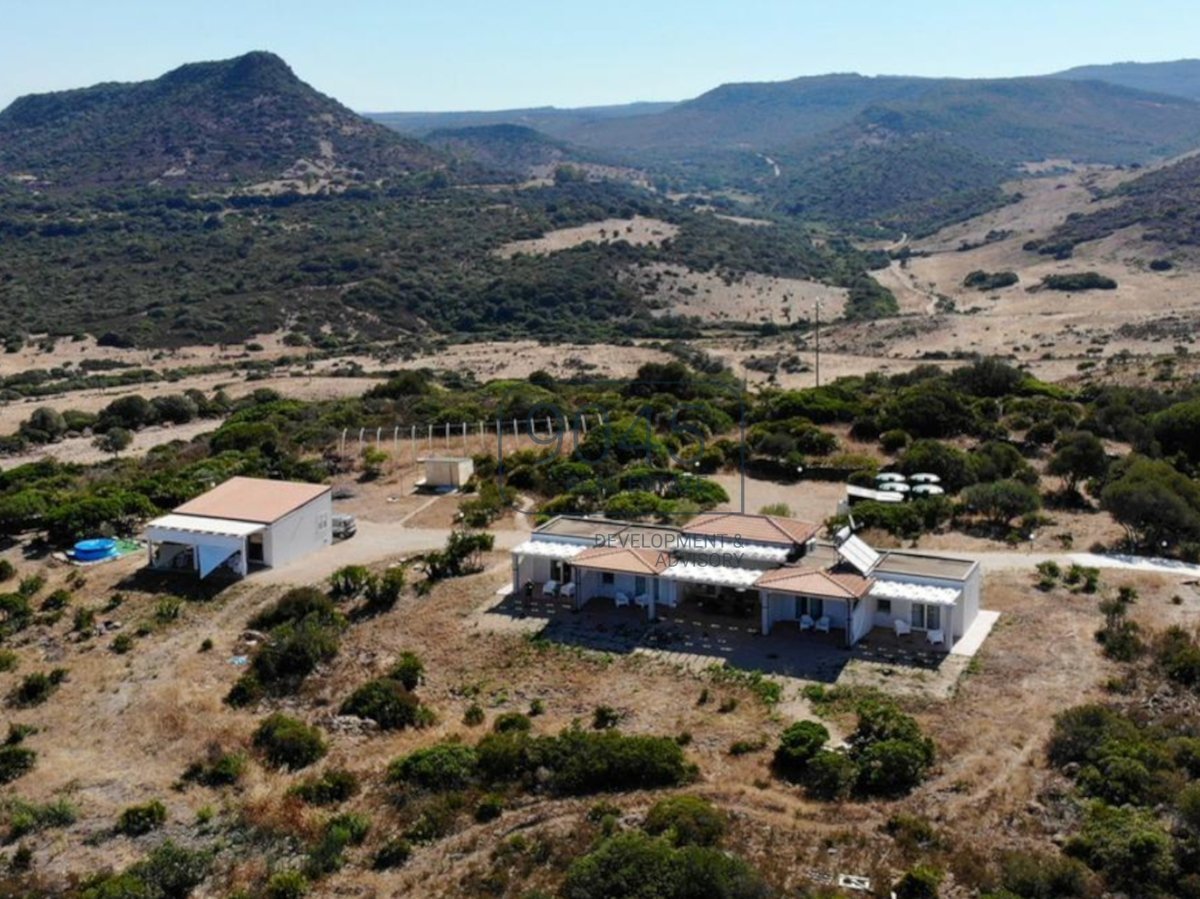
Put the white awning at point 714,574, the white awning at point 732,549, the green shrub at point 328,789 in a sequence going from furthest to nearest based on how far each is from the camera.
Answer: the white awning at point 732,549 < the white awning at point 714,574 < the green shrub at point 328,789

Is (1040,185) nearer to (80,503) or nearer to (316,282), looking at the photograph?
(316,282)

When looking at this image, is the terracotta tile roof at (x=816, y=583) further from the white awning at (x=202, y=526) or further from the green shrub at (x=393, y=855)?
the white awning at (x=202, y=526)

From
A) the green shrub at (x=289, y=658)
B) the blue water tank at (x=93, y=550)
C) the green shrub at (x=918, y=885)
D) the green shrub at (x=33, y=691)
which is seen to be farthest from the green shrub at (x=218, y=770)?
the blue water tank at (x=93, y=550)

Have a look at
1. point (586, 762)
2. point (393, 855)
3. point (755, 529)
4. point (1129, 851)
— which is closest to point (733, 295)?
point (755, 529)

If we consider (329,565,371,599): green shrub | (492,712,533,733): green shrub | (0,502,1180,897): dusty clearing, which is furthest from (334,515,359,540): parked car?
(492,712,533,733): green shrub

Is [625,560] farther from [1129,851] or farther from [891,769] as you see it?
[1129,851]

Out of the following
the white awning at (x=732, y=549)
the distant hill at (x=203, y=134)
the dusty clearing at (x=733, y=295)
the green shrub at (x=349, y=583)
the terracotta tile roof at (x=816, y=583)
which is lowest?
the green shrub at (x=349, y=583)
